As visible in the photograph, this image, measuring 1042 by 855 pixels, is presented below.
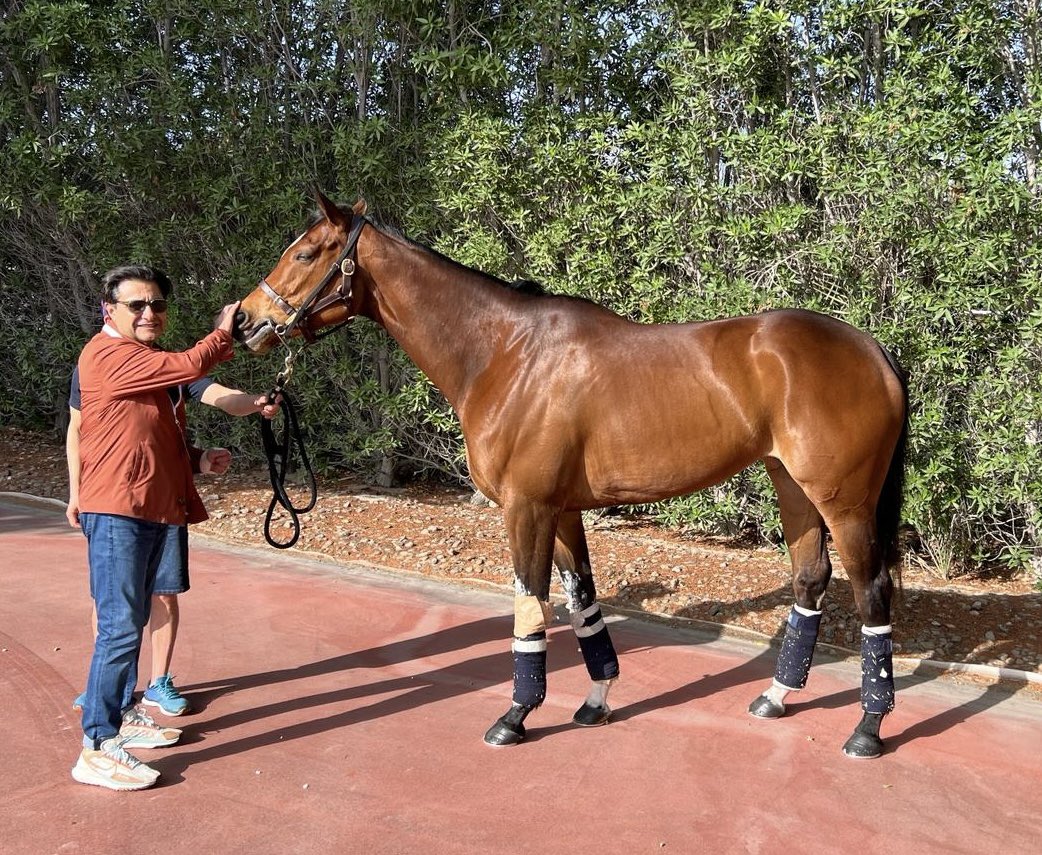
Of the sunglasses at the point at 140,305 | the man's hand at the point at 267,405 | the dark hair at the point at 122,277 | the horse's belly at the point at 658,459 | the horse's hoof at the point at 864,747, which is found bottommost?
the horse's hoof at the point at 864,747

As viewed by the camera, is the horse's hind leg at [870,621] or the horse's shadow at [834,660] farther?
the horse's shadow at [834,660]

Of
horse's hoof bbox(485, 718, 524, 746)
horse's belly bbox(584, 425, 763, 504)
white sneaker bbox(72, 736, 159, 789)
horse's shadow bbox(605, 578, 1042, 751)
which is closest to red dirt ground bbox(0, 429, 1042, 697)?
horse's shadow bbox(605, 578, 1042, 751)

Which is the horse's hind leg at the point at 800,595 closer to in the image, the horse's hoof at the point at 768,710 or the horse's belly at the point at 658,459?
the horse's hoof at the point at 768,710

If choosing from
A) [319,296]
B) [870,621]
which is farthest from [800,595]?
[319,296]

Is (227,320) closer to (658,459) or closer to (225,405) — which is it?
(225,405)

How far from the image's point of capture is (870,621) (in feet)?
11.9

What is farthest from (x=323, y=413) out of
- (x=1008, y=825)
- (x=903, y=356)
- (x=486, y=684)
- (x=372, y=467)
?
(x=1008, y=825)

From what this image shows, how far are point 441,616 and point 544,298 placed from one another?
2.46m

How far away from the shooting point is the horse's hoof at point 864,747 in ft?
11.7

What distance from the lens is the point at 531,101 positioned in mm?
6867

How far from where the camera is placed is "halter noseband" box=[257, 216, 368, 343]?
3559 millimetres

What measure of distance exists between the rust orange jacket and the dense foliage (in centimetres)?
383

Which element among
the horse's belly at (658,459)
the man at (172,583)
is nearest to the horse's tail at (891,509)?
the horse's belly at (658,459)

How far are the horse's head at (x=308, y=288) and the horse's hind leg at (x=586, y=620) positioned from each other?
1.37m
